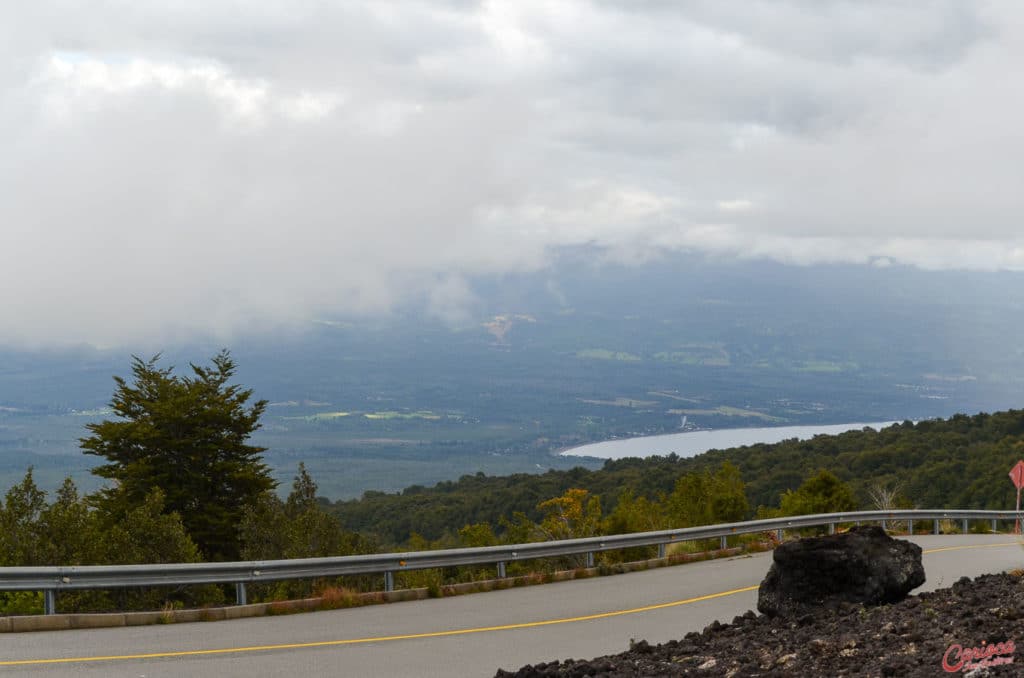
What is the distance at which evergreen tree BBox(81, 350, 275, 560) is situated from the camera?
3825 cm

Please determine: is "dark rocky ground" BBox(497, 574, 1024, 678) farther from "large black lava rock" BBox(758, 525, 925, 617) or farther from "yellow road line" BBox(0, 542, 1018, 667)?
"yellow road line" BBox(0, 542, 1018, 667)

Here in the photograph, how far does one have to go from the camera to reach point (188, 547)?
21.4 metres

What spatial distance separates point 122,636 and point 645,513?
24632mm

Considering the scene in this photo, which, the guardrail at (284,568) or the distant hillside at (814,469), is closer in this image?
the guardrail at (284,568)

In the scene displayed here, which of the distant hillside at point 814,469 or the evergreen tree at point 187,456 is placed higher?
the evergreen tree at point 187,456

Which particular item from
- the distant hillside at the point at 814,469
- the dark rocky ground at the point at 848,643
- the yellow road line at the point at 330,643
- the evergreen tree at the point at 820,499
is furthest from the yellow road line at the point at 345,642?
the distant hillside at the point at 814,469

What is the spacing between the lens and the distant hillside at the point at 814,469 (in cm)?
6675

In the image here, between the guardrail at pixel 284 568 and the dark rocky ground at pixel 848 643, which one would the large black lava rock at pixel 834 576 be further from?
the guardrail at pixel 284 568

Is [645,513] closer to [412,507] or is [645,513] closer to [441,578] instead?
[441,578]

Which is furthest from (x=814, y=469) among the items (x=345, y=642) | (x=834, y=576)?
(x=345, y=642)

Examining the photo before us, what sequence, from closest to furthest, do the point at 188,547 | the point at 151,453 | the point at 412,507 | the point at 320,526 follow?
the point at 188,547 < the point at 320,526 < the point at 151,453 < the point at 412,507

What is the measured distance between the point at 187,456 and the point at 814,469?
149 feet

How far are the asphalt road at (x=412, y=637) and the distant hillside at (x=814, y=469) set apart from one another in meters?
47.0

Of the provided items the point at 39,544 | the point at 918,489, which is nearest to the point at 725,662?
the point at 39,544
